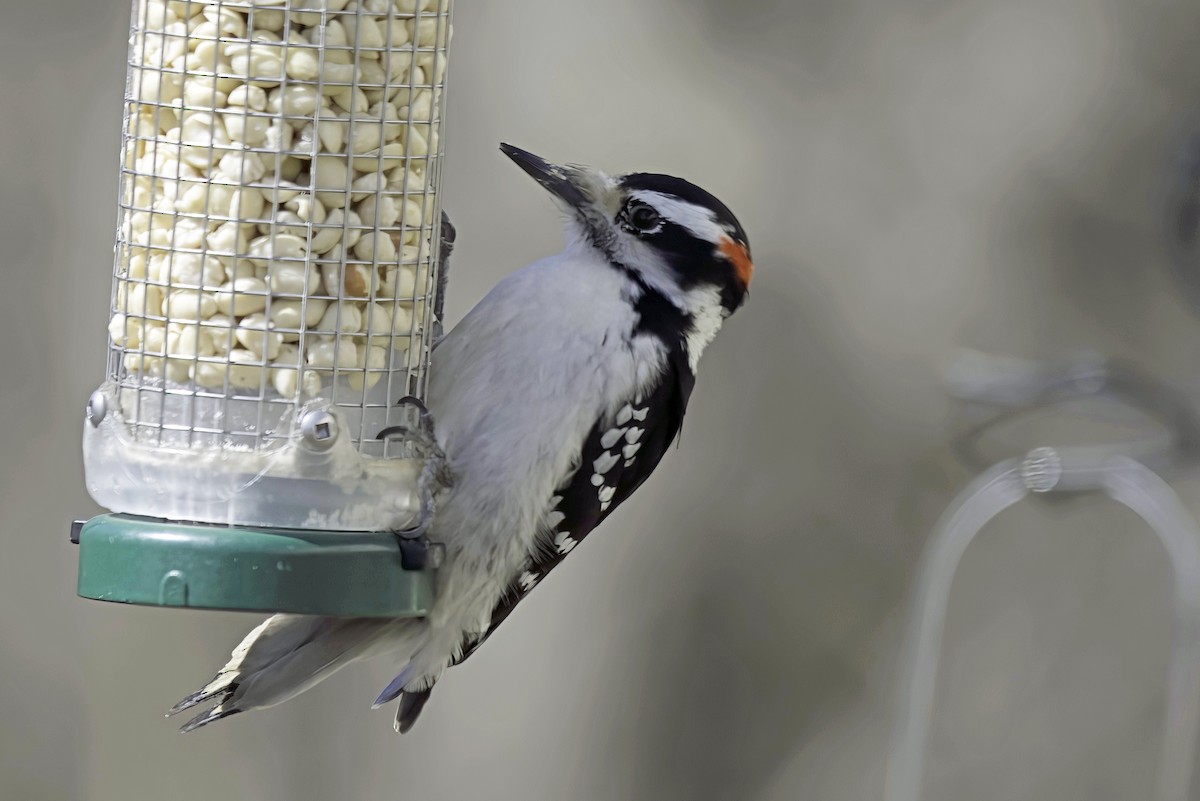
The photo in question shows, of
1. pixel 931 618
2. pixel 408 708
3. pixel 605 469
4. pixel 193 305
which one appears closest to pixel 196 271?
pixel 193 305

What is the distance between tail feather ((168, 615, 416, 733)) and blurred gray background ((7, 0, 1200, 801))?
2034 mm

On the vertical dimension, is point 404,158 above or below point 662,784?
above

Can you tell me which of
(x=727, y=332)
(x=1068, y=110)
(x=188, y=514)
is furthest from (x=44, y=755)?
(x=1068, y=110)

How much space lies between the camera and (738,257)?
2729 millimetres

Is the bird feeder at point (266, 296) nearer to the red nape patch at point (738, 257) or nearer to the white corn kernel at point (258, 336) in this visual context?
the white corn kernel at point (258, 336)

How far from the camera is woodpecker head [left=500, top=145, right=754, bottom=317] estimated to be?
8.79ft

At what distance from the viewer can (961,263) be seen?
498 cm

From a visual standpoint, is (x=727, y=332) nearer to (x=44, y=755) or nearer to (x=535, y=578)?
(x=535, y=578)

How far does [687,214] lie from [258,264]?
832mm

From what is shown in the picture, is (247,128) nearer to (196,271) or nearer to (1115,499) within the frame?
(196,271)

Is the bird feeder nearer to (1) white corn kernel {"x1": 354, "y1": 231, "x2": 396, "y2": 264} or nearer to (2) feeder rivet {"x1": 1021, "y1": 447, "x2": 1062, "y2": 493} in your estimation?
(1) white corn kernel {"x1": 354, "y1": 231, "x2": 396, "y2": 264}

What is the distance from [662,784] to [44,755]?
79.8 inches

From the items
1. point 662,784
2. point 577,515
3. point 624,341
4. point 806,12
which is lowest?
point 662,784

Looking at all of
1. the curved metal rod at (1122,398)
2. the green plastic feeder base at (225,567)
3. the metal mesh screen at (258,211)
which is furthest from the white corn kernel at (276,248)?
the curved metal rod at (1122,398)
